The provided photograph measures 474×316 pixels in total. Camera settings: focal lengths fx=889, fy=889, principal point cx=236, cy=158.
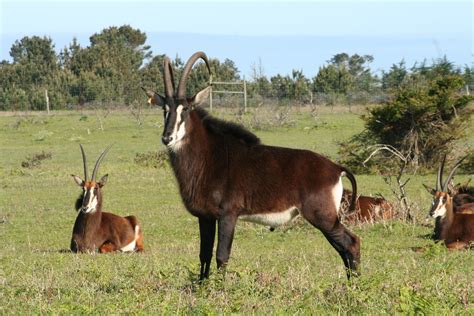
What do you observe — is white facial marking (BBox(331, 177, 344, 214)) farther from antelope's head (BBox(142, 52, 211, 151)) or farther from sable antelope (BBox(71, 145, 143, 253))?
sable antelope (BBox(71, 145, 143, 253))

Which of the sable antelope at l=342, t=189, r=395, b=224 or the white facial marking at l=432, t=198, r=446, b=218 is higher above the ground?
the white facial marking at l=432, t=198, r=446, b=218

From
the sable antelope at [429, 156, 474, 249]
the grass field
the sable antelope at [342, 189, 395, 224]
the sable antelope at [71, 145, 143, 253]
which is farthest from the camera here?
the sable antelope at [342, 189, 395, 224]

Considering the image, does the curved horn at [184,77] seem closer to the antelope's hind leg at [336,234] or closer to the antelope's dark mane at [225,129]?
the antelope's dark mane at [225,129]

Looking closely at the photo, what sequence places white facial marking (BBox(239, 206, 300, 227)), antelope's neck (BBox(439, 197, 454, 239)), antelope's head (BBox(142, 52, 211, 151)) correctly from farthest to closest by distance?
1. antelope's neck (BBox(439, 197, 454, 239))
2. white facial marking (BBox(239, 206, 300, 227))
3. antelope's head (BBox(142, 52, 211, 151))

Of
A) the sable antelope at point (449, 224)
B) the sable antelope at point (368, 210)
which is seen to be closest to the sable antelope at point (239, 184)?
the sable antelope at point (449, 224)

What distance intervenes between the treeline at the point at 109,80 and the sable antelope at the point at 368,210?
35.0m

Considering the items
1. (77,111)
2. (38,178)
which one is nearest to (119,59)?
(77,111)

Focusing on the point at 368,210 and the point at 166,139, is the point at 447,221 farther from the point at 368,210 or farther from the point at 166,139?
the point at 166,139

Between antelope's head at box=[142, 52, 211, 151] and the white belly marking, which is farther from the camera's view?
the white belly marking

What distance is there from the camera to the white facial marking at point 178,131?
307 inches

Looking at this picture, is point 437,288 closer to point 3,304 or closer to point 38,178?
point 3,304

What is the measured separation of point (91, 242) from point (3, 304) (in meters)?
5.88

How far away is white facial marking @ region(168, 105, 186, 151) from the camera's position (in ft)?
25.6

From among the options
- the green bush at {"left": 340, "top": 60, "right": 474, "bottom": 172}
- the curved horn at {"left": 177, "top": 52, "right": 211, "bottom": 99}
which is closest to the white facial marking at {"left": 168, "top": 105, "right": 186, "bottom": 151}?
the curved horn at {"left": 177, "top": 52, "right": 211, "bottom": 99}
